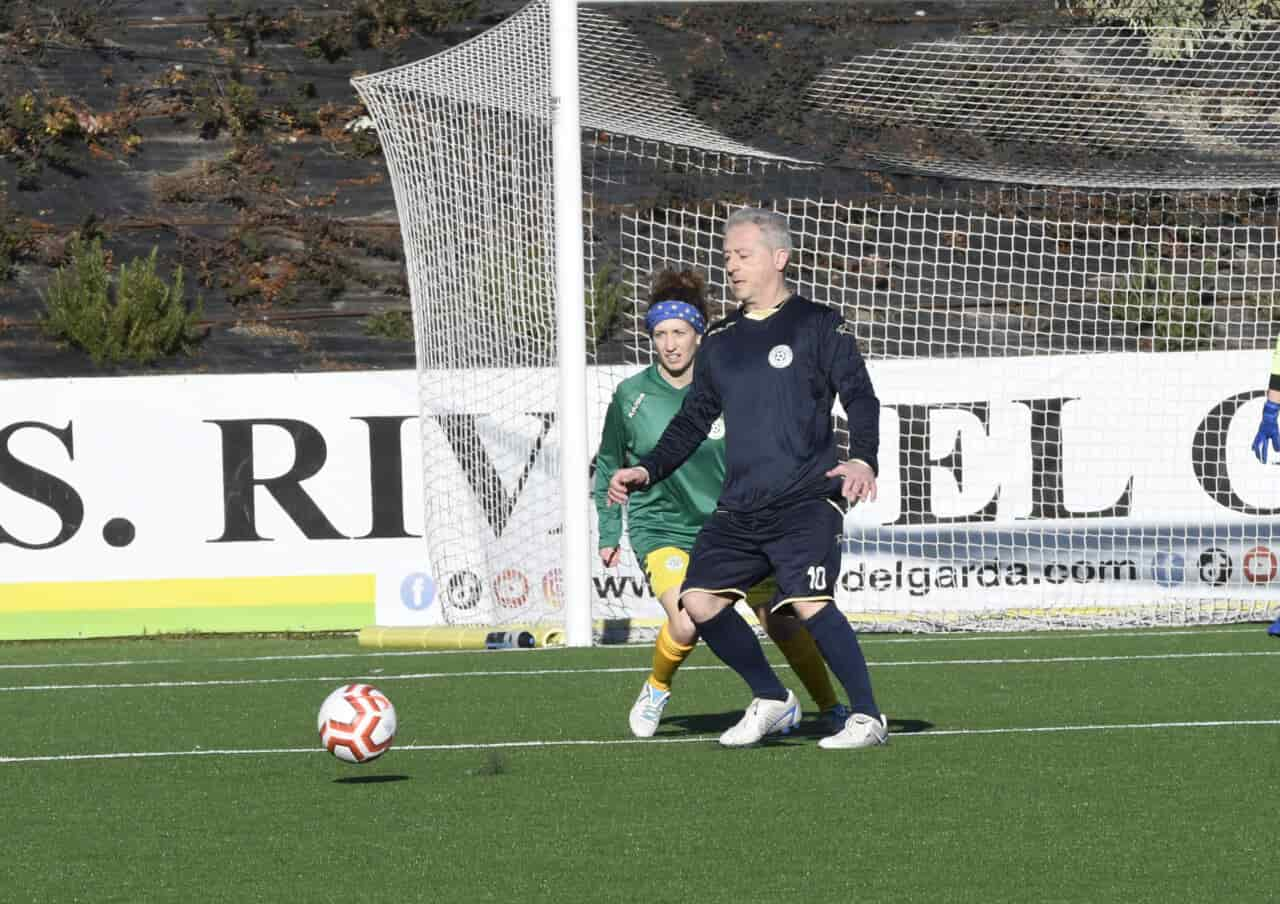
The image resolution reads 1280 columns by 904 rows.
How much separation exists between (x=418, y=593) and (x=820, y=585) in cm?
605

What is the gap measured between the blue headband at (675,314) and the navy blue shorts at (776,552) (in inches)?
40.6

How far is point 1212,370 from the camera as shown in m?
12.3

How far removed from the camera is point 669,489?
750 centimetres

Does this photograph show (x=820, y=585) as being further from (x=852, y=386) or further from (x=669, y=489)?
(x=669, y=489)

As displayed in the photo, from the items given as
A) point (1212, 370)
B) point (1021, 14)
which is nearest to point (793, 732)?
point (1212, 370)

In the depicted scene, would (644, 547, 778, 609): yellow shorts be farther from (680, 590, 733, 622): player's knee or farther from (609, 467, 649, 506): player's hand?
(609, 467, 649, 506): player's hand

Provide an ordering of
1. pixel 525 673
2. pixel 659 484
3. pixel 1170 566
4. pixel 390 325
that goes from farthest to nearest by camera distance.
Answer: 1. pixel 390 325
2. pixel 1170 566
3. pixel 525 673
4. pixel 659 484

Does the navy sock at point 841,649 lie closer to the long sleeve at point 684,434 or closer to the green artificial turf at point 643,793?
the green artificial turf at point 643,793


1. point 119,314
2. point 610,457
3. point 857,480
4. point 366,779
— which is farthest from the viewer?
point 119,314

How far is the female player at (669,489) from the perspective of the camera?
7.05 metres

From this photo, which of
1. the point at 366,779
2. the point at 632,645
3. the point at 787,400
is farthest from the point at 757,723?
the point at 632,645

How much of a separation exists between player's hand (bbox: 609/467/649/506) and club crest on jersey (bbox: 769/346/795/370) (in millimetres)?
580

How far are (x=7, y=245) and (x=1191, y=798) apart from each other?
14439 mm

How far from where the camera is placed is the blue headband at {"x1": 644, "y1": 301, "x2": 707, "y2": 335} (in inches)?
285
